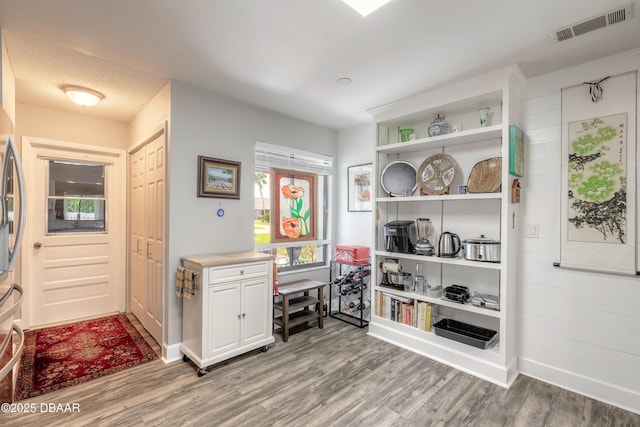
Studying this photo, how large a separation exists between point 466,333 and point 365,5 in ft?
8.89

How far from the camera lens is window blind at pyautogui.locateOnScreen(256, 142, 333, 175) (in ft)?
11.4

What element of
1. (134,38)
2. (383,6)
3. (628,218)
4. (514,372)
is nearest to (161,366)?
(134,38)

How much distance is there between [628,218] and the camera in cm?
213

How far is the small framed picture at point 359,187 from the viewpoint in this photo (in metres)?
3.96

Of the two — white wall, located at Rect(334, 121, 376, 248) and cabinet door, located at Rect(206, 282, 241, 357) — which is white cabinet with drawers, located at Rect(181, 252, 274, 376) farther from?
white wall, located at Rect(334, 121, 376, 248)

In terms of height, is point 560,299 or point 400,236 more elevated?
point 400,236

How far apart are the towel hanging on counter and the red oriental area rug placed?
0.71 m

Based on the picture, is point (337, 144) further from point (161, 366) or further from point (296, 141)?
point (161, 366)

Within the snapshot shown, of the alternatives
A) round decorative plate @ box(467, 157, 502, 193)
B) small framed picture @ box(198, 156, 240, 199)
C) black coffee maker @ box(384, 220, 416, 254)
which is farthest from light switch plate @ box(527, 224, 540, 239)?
small framed picture @ box(198, 156, 240, 199)

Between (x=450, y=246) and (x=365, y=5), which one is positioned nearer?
(x=365, y=5)

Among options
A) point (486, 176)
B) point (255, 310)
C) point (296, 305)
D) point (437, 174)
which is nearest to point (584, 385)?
point (486, 176)

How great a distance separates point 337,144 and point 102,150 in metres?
3.00

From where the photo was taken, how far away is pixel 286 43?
2.12 m

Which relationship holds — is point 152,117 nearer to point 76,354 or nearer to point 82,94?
point 82,94
